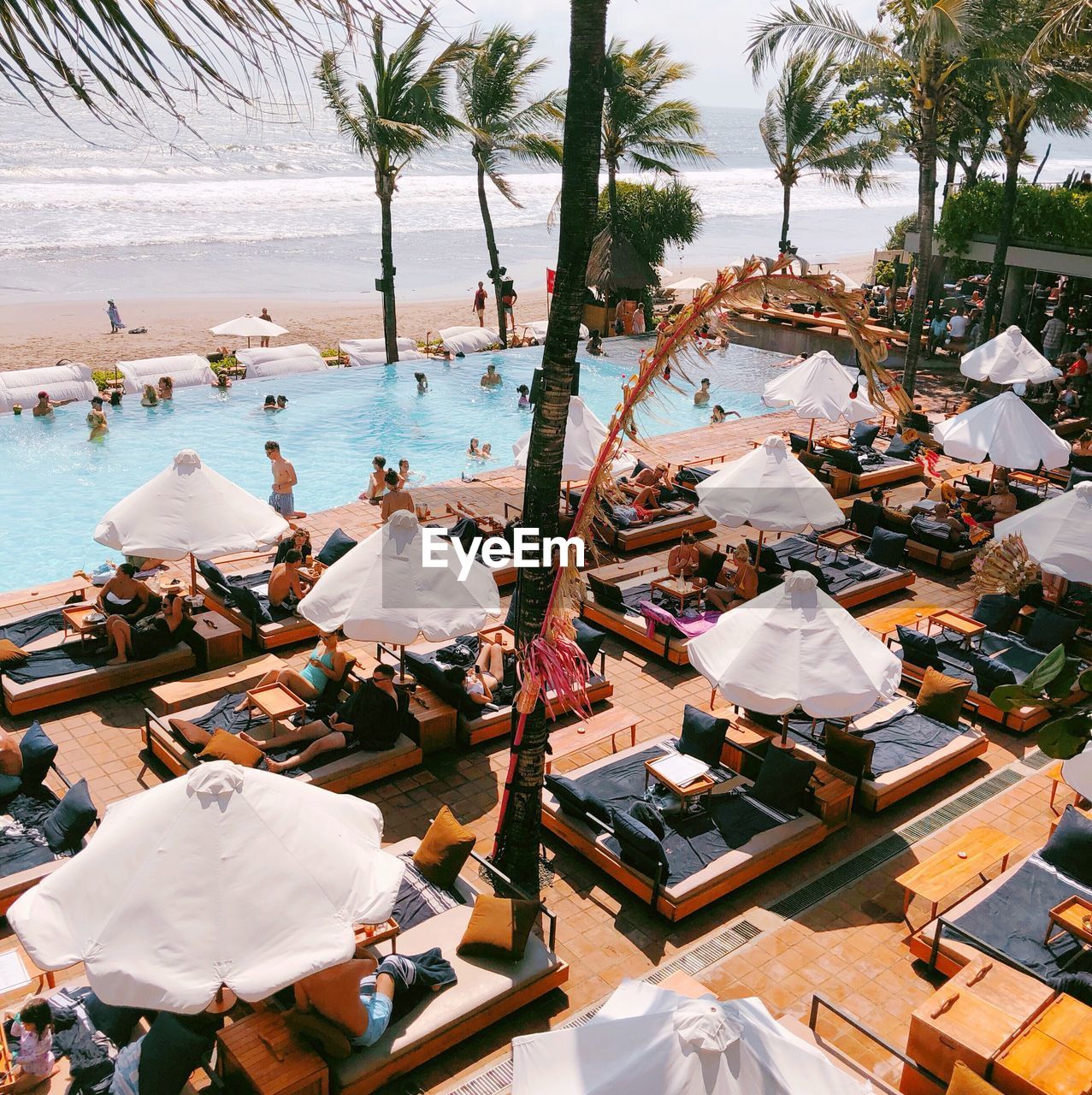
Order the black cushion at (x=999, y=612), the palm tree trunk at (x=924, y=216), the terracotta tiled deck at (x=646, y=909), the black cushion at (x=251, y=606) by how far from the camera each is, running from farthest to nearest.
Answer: the palm tree trunk at (x=924, y=216) → the black cushion at (x=999, y=612) → the black cushion at (x=251, y=606) → the terracotta tiled deck at (x=646, y=909)

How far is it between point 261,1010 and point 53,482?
54.8 ft

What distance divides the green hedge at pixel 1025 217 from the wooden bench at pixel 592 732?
75.0 ft

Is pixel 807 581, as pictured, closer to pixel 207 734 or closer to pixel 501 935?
pixel 501 935

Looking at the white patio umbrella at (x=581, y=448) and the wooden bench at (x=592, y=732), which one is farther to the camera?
the white patio umbrella at (x=581, y=448)

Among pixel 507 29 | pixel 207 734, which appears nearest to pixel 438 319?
pixel 507 29

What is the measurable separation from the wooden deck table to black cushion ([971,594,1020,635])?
4676mm

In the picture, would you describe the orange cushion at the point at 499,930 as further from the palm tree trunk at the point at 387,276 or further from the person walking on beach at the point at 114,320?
the person walking on beach at the point at 114,320

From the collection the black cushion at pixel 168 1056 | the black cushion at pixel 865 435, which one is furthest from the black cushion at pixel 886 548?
the black cushion at pixel 168 1056

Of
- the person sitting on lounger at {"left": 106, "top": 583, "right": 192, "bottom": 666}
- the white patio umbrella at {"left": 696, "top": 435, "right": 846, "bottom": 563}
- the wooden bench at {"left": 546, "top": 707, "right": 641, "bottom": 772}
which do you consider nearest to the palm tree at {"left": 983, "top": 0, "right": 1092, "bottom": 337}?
the white patio umbrella at {"left": 696, "top": 435, "right": 846, "bottom": 563}

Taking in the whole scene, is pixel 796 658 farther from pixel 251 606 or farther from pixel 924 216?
pixel 924 216

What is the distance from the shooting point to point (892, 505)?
18703mm

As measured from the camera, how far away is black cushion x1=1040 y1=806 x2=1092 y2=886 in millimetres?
8930

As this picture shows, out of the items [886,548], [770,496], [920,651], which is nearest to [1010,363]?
[886,548]

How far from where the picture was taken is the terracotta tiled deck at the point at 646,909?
8.06 meters
